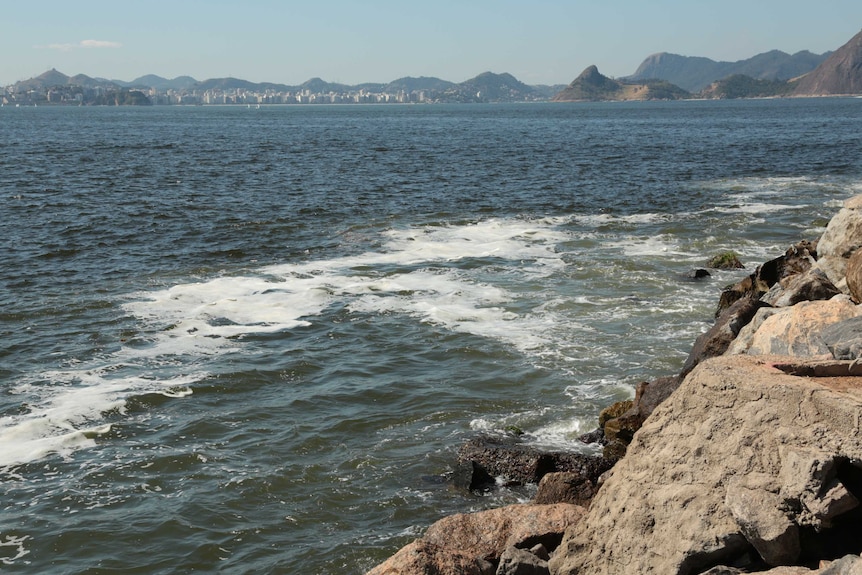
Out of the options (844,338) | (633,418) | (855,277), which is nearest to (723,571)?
(844,338)

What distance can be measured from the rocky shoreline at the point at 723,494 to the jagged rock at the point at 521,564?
0.01 meters

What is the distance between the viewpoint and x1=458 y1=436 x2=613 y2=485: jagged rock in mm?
12414

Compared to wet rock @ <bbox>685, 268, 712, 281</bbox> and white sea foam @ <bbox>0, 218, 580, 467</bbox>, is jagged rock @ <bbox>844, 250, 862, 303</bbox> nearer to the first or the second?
white sea foam @ <bbox>0, 218, 580, 467</bbox>

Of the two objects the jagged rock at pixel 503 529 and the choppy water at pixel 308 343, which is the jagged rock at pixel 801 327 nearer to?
the jagged rock at pixel 503 529

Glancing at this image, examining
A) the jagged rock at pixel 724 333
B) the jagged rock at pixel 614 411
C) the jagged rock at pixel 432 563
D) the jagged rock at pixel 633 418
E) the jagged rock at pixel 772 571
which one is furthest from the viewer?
the jagged rock at pixel 614 411

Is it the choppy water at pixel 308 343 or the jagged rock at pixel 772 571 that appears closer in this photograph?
the jagged rock at pixel 772 571

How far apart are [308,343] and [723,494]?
13.5 metres

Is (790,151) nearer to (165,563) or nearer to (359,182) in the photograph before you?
(359,182)

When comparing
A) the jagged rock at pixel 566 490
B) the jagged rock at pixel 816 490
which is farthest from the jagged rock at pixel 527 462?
the jagged rock at pixel 816 490

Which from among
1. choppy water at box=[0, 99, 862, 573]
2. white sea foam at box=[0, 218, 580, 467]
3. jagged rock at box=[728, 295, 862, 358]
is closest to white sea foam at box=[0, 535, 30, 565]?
choppy water at box=[0, 99, 862, 573]

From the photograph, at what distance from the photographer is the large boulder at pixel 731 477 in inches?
260

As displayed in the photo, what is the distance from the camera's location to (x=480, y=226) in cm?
3450

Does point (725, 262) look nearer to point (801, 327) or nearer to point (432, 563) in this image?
point (801, 327)

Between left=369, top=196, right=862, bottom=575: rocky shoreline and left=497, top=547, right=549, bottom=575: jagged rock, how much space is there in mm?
12
